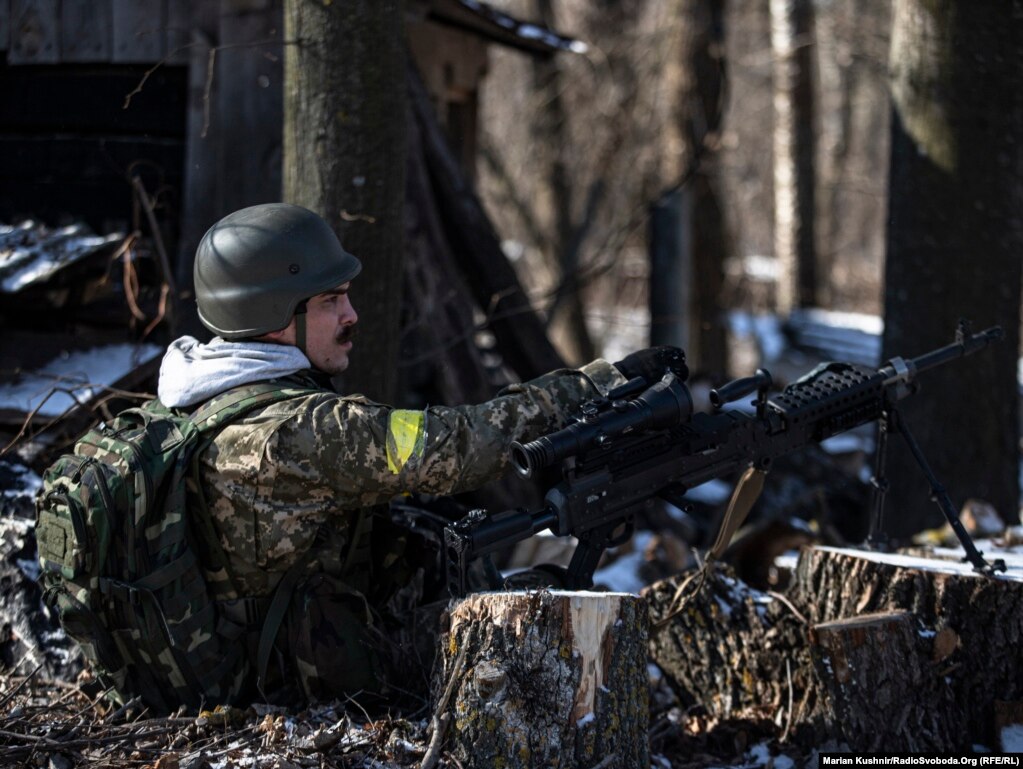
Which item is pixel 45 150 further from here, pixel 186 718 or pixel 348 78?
pixel 186 718

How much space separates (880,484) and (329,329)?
7.31 ft

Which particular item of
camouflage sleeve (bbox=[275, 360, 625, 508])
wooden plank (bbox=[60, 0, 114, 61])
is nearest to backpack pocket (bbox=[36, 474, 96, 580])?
camouflage sleeve (bbox=[275, 360, 625, 508])

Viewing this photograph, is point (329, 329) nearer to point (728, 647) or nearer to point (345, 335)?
point (345, 335)

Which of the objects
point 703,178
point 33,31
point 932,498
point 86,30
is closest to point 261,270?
point 932,498

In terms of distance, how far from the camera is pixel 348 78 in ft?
14.2

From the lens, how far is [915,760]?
3.81m

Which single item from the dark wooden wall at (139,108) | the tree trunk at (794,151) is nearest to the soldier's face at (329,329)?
the dark wooden wall at (139,108)

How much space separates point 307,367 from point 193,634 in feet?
3.12

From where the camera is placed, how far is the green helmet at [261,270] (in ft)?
11.9

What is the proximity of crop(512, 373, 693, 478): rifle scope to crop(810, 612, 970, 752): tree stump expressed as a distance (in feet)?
3.51

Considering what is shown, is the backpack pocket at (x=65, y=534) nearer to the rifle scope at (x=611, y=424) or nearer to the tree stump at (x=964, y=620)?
the rifle scope at (x=611, y=424)

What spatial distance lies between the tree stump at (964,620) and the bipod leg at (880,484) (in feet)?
0.79

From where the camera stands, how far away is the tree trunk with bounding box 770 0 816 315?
14016mm

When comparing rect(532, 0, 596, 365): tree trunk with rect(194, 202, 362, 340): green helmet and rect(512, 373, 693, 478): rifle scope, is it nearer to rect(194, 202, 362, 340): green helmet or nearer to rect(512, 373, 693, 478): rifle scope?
rect(194, 202, 362, 340): green helmet
